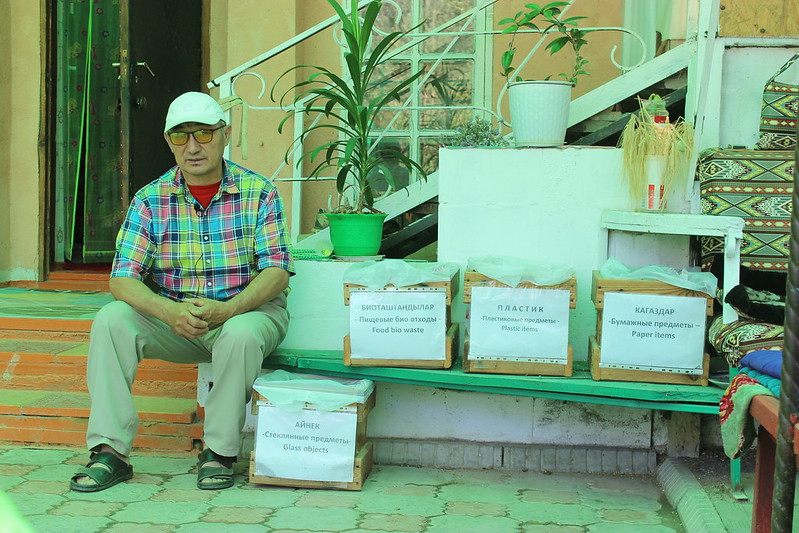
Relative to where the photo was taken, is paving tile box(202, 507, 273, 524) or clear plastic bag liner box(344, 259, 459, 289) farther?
clear plastic bag liner box(344, 259, 459, 289)

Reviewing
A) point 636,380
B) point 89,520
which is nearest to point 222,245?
point 89,520

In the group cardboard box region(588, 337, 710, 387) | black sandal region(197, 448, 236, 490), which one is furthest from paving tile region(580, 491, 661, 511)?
black sandal region(197, 448, 236, 490)

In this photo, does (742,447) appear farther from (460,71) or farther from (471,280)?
(460,71)

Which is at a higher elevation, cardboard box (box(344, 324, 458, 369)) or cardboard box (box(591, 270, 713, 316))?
cardboard box (box(591, 270, 713, 316))

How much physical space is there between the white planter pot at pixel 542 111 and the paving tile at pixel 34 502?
2.25 metres

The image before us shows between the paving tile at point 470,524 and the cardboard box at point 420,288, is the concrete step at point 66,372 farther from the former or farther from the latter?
the paving tile at point 470,524

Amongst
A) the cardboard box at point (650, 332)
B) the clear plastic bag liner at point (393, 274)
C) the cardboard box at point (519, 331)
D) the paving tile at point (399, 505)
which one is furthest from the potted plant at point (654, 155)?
the paving tile at point (399, 505)

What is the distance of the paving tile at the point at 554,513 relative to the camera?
309 cm

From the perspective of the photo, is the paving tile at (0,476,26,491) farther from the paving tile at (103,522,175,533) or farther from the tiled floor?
the paving tile at (103,522,175,533)

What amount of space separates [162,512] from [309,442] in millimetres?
582

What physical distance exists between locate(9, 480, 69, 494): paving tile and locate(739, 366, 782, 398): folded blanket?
93.8 inches

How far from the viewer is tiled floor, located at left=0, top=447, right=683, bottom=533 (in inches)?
118

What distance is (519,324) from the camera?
343 centimetres

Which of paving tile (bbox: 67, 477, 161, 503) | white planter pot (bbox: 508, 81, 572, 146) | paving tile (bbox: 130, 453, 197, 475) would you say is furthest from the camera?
white planter pot (bbox: 508, 81, 572, 146)
